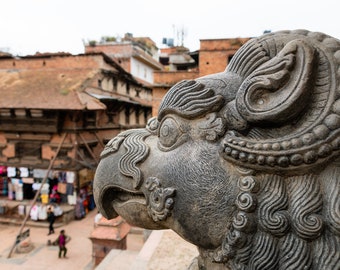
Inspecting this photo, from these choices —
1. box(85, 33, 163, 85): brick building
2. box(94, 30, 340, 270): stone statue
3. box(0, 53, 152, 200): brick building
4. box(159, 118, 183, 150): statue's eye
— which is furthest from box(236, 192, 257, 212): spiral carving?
box(85, 33, 163, 85): brick building

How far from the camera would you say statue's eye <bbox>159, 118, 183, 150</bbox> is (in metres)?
1.45

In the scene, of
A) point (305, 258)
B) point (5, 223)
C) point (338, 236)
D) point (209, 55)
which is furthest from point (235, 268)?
point (5, 223)

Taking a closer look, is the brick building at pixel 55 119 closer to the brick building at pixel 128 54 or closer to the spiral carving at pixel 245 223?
the brick building at pixel 128 54

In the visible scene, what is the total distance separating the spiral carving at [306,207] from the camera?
1.12m

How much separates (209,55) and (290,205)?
10.6 m

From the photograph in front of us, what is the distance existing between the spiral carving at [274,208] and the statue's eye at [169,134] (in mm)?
492

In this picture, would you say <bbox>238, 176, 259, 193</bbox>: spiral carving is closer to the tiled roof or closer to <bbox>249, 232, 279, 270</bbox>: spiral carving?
<bbox>249, 232, 279, 270</bbox>: spiral carving

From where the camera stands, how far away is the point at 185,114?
141cm

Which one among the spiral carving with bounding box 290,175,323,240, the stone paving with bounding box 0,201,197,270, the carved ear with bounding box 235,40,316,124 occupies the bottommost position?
the stone paving with bounding box 0,201,197,270

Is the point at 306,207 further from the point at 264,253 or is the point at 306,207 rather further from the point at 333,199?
the point at 264,253

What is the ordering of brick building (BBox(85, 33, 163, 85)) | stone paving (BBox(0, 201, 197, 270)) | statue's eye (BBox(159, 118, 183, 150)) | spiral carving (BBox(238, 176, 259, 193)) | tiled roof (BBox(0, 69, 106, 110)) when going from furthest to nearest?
brick building (BBox(85, 33, 163, 85))
tiled roof (BBox(0, 69, 106, 110))
stone paving (BBox(0, 201, 197, 270))
statue's eye (BBox(159, 118, 183, 150))
spiral carving (BBox(238, 176, 259, 193))

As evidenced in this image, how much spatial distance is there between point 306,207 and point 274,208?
13 cm

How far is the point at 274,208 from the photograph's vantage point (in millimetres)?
1189

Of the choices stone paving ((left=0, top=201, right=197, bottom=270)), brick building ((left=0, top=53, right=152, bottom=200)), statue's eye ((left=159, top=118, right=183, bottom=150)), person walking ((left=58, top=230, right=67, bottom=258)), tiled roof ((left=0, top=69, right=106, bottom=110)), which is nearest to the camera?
statue's eye ((left=159, top=118, right=183, bottom=150))
